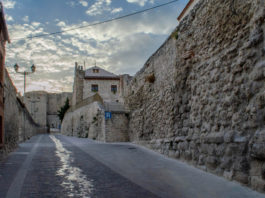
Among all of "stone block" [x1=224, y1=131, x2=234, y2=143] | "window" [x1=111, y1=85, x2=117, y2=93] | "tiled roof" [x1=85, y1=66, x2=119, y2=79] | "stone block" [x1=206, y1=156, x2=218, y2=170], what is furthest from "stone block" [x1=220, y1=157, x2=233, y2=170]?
"tiled roof" [x1=85, y1=66, x2=119, y2=79]

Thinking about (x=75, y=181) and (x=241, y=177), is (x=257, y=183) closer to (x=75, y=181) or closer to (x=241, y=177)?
(x=241, y=177)

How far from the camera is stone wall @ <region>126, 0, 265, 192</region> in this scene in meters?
5.30

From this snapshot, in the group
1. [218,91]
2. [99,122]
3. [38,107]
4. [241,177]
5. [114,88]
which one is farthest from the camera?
[38,107]

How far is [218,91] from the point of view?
6797 mm

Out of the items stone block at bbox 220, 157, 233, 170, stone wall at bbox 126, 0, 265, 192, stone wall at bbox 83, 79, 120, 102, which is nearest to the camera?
stone wall at bbox 126, 0, 265, 192

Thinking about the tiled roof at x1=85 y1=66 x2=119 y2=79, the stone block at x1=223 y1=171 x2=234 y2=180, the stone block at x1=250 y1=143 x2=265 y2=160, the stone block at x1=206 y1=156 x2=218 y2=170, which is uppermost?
the tiled roof at x1=85 y1=66 x2=119 y2=79

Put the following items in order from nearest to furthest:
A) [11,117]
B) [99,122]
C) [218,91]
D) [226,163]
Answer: [226,163] < [218,91] < [11,117] < [99,122]

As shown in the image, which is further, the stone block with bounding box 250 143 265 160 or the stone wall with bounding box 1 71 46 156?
the stone wall with bounding box 1 71 46 156

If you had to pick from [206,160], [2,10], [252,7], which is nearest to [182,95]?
[206,160]

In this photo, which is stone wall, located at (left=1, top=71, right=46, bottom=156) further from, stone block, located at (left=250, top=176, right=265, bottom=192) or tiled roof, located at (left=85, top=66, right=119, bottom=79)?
tiled roof, located at (left=85, top=66, right=119, bottom=79)

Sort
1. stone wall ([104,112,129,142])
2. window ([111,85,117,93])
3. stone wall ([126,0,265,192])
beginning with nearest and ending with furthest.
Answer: stone wall ([126,0,265,192])
stone wall ([104,112,129,142])
window ([111,85,117,93])

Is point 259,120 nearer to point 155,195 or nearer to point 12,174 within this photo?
point 155,195

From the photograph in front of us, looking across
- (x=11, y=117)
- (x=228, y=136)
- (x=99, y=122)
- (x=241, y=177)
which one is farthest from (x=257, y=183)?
(x=99, y=122)

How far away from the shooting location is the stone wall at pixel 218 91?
530 cm
